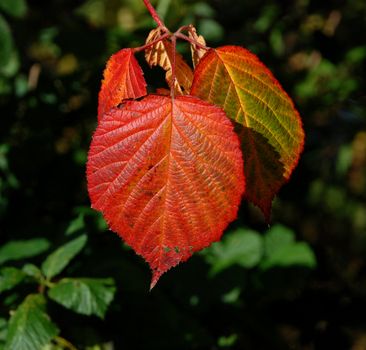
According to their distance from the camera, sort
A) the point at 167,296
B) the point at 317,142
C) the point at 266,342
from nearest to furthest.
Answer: the point at 167,296 < the point at 266,342 < the point at 317,142

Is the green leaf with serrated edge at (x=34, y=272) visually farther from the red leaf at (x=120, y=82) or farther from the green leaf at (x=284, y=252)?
the green leaf at (x=284, y=252)

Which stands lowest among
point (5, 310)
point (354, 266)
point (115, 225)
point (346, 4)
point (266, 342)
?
point (354, 266)

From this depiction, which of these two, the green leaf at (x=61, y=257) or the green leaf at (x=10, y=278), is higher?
the green leaf at (x=10, y=278)

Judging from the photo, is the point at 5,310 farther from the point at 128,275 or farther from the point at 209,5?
the point at 209,5

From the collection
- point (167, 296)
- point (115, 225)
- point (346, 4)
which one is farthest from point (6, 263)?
point (346, 4)

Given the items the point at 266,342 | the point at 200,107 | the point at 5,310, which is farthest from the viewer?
the point at 266,342

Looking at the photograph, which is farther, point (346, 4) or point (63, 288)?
point (346, 4)

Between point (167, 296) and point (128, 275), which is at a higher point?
point (128, 275)

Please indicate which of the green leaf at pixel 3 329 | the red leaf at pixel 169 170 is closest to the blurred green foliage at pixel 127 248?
the green leaf at pixel 3 329

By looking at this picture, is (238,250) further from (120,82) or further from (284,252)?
(120,82)
